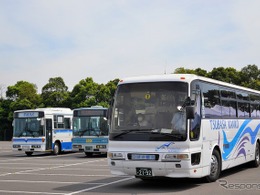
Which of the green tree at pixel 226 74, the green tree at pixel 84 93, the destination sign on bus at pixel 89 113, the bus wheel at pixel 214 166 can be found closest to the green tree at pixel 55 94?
the green tree at pixel 84 93

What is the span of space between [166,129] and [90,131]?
14726 millimetres

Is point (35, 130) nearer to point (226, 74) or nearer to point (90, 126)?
point (90, 126)

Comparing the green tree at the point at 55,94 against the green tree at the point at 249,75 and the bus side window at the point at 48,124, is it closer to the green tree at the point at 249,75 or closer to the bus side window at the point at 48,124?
the green tree at the point at 249,75

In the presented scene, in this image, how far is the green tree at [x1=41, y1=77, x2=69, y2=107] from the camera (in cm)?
6881

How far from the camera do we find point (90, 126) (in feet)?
85.0

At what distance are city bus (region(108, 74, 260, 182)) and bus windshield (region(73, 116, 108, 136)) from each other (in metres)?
12.9

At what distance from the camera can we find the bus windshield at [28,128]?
27.2 metres

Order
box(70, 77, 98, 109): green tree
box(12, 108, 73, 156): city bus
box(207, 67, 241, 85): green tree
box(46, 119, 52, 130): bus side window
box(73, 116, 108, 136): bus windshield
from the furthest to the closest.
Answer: box(207, 67, 241, 85): green tree < box(70, 77, 98, 109): green tree < box(46, 119, 52, 130): bus side window < box(12, 108, 73, 156): city bus < box(73, 116, 108, 136): bus windshield

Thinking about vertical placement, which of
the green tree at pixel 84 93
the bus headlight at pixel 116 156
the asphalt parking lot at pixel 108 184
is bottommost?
the asphalt parking lot at pixel 108 184

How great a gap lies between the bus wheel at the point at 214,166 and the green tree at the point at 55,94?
179ft

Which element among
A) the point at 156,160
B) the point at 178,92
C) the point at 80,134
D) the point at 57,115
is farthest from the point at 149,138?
the point at 57,115

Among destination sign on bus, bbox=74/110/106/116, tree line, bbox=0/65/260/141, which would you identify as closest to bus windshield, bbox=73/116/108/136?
destination sign on bus, bbox=74/110/106/116

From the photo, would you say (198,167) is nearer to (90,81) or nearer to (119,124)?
(119,124)

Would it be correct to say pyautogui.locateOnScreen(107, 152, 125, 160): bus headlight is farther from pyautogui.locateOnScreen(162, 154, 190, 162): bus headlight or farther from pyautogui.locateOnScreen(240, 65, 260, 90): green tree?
pyautogui.locateOnScreen(240, 65, 260, 90): green tree
